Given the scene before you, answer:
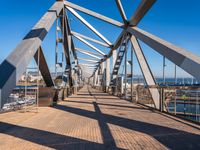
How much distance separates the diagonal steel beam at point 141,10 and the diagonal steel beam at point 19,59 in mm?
4855

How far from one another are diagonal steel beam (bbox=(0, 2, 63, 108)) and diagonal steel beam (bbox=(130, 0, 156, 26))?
485 cm

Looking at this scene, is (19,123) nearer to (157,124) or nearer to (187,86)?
(157,124)

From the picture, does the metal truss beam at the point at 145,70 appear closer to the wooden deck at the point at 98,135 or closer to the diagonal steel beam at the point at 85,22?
the wooden deck at the point at 98,135

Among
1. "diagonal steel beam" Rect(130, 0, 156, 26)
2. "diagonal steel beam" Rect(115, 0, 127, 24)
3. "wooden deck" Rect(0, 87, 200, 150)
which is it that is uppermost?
"diagonal steel beam" Rect(115, 0, 127, 24)

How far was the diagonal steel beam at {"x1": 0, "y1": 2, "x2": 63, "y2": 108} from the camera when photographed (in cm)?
556

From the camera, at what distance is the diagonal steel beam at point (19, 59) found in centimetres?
556

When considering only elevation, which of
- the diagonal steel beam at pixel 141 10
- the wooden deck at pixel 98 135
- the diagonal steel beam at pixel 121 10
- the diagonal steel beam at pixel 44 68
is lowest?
the wooden deck at pixel 98 135

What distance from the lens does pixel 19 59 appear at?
6.86 m

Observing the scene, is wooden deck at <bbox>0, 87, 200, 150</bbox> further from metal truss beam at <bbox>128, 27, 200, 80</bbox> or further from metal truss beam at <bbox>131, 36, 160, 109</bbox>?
metal truss beam at <bbox>131, 36, 160, 109</bbox>

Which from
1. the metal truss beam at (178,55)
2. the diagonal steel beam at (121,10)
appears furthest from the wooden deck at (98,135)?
the diagonal steel beam at (121,10)

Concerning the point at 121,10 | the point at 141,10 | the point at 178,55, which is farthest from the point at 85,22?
the point at 178,55

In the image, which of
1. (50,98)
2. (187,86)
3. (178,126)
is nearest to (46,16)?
(50,98)

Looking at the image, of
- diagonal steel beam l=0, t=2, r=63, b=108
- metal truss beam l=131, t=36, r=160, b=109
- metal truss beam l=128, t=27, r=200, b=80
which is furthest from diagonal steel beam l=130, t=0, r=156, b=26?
diagonal steel beam l=0, t=2, r=63, b=108

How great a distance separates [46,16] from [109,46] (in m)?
15.1
